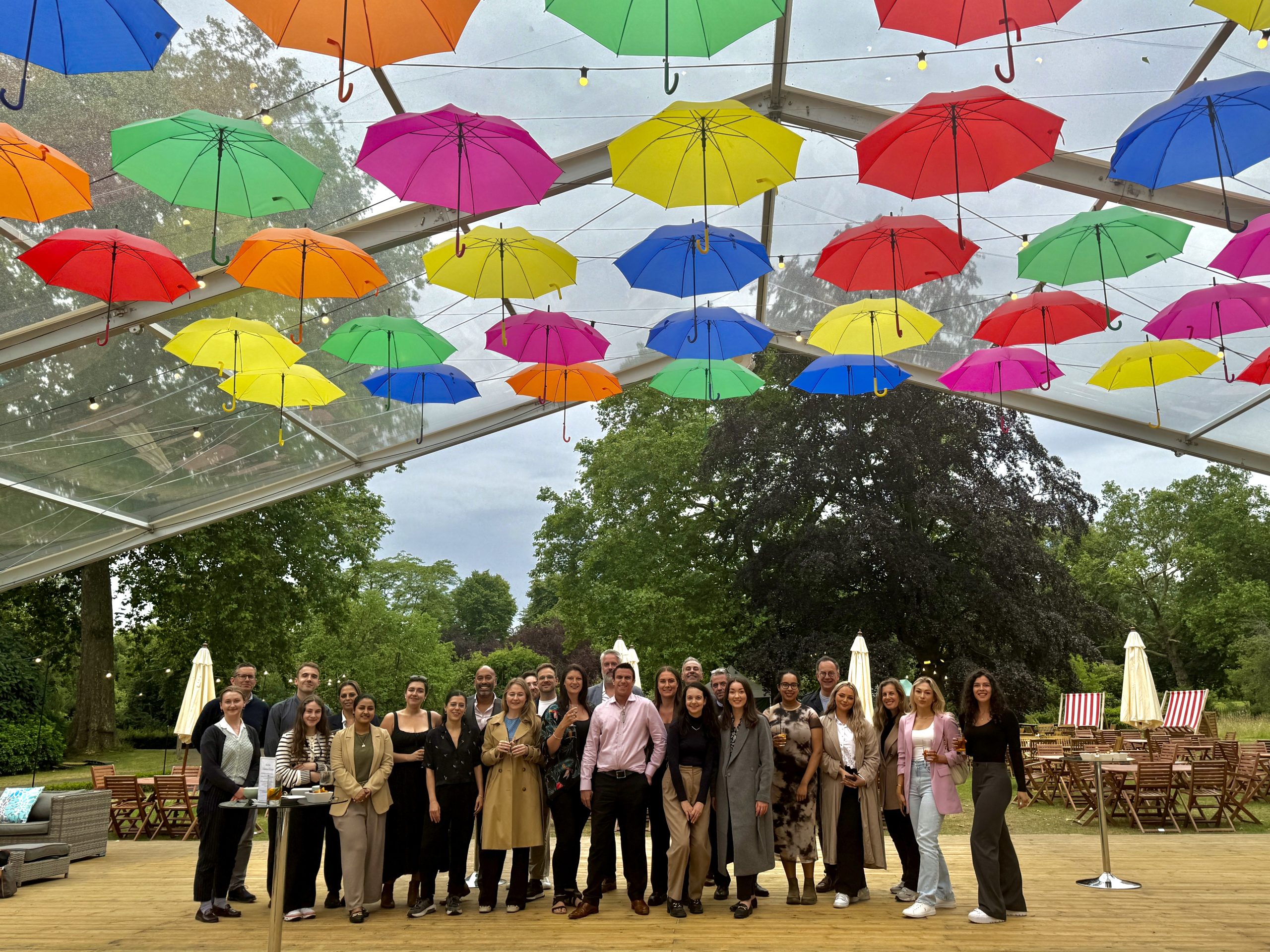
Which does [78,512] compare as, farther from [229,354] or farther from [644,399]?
[644,399]

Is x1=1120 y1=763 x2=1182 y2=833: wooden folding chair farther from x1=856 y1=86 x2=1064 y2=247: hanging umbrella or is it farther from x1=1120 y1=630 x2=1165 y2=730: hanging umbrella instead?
x1=856 y1=86 x2=1064 y2=247: hanging umbrella

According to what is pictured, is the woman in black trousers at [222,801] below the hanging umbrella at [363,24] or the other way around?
below

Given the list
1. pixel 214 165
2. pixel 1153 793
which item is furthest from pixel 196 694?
pixel 1153 793

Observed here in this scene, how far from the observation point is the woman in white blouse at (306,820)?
258 inches

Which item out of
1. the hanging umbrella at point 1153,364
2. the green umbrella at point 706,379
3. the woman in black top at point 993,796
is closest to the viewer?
the woman in black top at point 993,796

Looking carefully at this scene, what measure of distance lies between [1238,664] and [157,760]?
110ft

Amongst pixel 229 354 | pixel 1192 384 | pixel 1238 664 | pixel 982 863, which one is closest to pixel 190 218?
pixel 229 354

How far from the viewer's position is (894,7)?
4891 millimetres

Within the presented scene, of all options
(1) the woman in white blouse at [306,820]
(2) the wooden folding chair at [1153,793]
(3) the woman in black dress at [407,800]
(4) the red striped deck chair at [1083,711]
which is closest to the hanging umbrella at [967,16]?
(3) the woman in black dress at [407,800]

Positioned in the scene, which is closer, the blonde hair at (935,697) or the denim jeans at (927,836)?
the denim jeans at (927,836)

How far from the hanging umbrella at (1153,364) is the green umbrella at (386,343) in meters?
5.83

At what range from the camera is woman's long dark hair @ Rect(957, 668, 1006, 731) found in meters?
6.37

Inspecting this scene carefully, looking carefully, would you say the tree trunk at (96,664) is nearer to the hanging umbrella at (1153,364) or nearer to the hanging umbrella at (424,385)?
the hanging umbrella at (424,385)

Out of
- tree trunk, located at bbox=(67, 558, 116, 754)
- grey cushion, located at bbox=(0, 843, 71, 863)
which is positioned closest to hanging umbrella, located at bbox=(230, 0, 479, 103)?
grey cushion, located at bbox=(0, 843, 71, 863)
